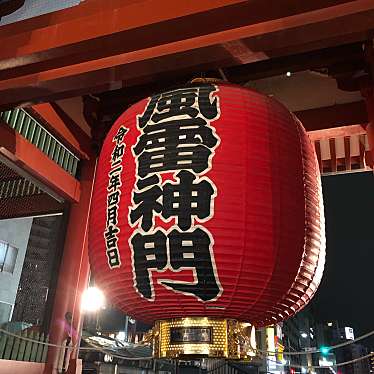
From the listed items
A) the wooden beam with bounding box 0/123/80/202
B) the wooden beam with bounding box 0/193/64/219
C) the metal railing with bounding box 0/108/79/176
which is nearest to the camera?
the wooden beam with bounding box 0/123/80/202

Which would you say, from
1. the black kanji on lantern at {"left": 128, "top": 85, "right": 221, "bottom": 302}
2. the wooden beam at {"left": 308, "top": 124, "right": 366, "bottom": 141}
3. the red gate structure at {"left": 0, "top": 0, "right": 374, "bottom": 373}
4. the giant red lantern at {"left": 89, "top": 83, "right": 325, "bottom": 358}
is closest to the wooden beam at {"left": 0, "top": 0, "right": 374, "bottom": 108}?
the red gate structure at {"left": 0, "top": 0, "right": 374, "bottom": 373}

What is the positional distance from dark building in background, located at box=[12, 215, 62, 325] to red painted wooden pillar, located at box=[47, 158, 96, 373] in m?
4.29

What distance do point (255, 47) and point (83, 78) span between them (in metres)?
1.31

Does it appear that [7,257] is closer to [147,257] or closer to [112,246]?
[112,246]

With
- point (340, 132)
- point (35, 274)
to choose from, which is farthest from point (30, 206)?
point (35, 274)

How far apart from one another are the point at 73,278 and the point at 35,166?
1.35 meters

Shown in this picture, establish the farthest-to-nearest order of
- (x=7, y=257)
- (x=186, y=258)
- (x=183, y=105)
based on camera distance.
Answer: (x=7, y=257) < (x=183, y=105) < (x=186, y=258)

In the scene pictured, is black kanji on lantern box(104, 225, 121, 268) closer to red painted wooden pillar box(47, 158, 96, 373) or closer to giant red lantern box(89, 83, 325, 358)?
giant red lantern box(89, 83, 325, 358)

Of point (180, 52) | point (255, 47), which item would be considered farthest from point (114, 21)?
point (255, 47)

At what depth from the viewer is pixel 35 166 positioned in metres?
4.35

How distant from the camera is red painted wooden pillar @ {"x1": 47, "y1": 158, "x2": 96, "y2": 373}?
439 cm

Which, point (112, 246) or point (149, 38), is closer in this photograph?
point (112, 246)

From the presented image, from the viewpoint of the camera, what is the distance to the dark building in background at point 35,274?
32.8 feet

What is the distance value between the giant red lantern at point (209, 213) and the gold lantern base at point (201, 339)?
0.15 ft
